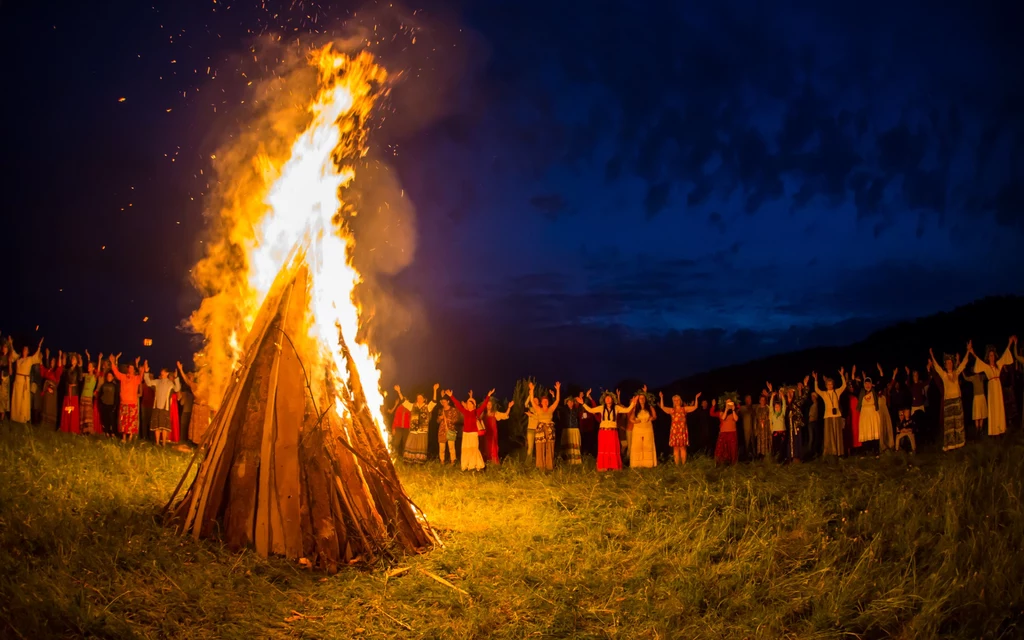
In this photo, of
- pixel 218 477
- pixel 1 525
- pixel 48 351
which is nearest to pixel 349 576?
pixel 218 477

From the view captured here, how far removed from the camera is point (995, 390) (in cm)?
1223

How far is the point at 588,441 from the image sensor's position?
1772 cm

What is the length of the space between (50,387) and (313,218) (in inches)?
422

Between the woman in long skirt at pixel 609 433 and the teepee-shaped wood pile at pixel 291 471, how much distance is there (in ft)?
23.2

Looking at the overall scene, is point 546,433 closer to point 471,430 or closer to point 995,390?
point 471,430

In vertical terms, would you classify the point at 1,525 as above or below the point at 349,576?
above

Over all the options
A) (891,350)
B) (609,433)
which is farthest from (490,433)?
(891,350)

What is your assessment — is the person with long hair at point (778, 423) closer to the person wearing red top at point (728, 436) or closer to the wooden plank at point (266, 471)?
the person wearing red top at point (728, 436)

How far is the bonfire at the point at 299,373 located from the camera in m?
7.54

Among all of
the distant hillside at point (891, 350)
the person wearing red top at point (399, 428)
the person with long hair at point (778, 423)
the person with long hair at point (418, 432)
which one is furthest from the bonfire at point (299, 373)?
the distant hillside at point (891, 350)

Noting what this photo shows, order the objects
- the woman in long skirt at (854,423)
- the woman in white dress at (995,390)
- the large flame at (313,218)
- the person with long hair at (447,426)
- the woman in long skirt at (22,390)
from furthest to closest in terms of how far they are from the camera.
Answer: the person with long hair at (447,426)
the woman in long skirt at (22,390)
the woman in long skirt at (854,423)
the woman in white dress at (995,390)
the large flame at (313,218)

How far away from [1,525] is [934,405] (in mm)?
17142

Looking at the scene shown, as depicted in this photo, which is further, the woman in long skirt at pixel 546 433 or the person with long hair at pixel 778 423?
the woman in long skirt at pixel 546 433

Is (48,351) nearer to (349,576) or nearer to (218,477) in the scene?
(218,477)
